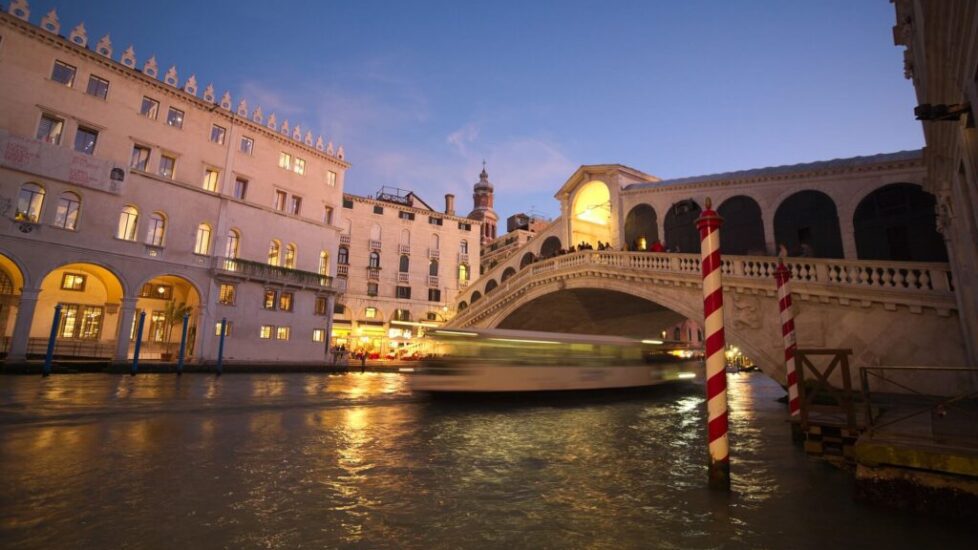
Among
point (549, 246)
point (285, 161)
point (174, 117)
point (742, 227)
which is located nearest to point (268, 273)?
point (285, 161)

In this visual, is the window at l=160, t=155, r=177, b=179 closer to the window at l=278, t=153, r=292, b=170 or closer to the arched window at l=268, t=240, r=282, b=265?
the window at l=278, t=153, r=292, b=170

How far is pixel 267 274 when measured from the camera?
29281 millimetres

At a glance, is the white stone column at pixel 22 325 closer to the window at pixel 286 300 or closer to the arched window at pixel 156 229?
the arched window at pixel 156 229

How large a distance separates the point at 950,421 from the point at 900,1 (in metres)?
8.73

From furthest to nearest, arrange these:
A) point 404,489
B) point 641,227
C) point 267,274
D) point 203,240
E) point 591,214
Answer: point 267,274 → point 591,214 → point 203,240 → point 641,227 → point 404,489

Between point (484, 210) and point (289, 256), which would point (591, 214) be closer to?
point (289, 256)

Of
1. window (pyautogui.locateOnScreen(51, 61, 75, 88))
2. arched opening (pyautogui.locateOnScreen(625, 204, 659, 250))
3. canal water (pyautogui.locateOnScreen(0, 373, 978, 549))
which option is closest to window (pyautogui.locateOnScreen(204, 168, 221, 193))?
window (pyautogui.locateOnScreen(51, 61, 75, 88))

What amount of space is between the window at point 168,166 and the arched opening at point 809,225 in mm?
30144

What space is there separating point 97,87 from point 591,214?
26.8 m

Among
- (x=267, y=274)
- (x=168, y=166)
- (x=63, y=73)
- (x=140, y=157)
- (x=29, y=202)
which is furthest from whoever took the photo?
(x=267, y=274)

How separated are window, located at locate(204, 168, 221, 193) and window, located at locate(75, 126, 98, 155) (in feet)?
17.5

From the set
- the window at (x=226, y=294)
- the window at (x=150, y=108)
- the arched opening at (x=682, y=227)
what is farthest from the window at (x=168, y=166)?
the arched opening at (x=682, y=227)

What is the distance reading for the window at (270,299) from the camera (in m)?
29.5

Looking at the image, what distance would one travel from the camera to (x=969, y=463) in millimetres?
3752
